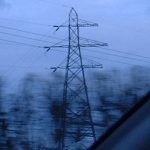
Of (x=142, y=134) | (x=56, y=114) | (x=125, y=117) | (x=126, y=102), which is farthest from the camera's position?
(x=56, y=114)

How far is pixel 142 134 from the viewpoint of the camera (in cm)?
237

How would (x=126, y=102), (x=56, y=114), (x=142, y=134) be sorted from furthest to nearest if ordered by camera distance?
(x=56, y=114), (x=126, y=102), (x=142, y=134)

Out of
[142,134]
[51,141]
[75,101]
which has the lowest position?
[51,141]

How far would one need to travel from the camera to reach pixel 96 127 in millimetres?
5258

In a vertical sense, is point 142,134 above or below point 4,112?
above

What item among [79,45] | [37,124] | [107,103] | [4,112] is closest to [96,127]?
[107,103]

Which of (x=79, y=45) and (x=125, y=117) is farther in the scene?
(x=79, y=45)

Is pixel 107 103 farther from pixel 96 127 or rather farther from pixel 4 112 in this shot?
pixel 4 112

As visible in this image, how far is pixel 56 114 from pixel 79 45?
9492mm

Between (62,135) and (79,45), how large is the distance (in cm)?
963

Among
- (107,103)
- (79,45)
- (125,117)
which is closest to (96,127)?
(107,103)

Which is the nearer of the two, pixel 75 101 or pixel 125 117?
pixel 125 117

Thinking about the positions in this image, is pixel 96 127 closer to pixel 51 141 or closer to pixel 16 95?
pixel 51 141

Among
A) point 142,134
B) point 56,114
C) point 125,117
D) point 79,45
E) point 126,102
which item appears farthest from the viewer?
point 79,45
